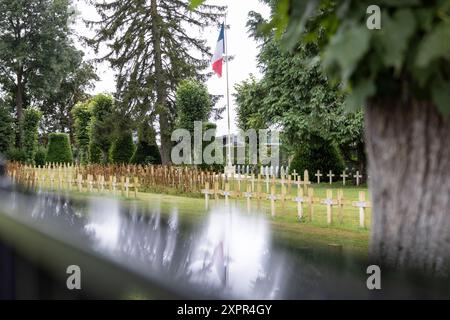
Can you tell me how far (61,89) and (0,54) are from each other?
4.80 meters

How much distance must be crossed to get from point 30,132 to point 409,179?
57.0 ft

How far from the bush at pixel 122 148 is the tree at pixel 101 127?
0.27 m

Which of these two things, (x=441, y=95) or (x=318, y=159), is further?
(x=318, y=159)

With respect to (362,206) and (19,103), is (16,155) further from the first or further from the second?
(362,206)

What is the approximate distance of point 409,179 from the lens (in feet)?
7.22

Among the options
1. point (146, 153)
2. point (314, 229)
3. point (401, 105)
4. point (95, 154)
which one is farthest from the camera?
point (95, 154)

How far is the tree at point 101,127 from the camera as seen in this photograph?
60.7 feet

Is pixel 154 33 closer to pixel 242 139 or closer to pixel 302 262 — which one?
pixel 242 139

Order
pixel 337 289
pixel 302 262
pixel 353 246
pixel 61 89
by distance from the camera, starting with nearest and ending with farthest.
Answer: pixel 337 289 → pixel 302 262 → pixel 353 246 → pixel 61 89

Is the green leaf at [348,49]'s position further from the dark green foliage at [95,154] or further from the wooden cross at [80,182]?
the dark green foliage at [95,154]

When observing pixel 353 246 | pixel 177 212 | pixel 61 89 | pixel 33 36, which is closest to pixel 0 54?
pixel 33 36

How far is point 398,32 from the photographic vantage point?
169 cm

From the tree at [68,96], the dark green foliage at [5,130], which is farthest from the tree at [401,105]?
the tree at [68,96]

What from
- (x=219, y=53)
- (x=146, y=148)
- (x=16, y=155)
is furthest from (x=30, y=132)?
(x=219, y=53)
